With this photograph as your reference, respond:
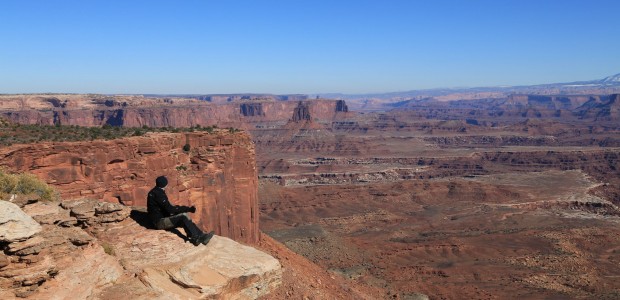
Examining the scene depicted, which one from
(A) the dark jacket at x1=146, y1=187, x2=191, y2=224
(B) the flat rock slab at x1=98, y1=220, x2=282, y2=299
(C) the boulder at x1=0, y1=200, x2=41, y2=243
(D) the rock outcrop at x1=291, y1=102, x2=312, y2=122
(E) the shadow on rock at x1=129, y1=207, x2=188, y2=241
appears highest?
(C) the boulder at x1=0, y1=200, x2=41, y2=243

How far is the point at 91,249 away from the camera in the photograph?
11.2 meters

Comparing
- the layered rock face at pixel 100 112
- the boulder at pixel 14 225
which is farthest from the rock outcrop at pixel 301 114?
the boulder at pixel 14 225

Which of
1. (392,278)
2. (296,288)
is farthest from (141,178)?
(392,278)

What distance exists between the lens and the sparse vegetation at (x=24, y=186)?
1873cm

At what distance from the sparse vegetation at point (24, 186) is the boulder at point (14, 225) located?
28.6ft

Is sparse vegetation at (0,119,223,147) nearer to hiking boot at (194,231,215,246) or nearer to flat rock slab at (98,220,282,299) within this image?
flat rock slab at (98,220,282,299)

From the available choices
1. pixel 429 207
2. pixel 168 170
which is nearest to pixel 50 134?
pixel 168 170

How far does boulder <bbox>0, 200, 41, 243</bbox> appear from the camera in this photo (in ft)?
31.4

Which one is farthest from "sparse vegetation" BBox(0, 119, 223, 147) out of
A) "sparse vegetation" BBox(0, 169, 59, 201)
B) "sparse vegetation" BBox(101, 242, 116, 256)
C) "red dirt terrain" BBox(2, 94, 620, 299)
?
"sparse vegetation" BBox(101, 242, 116, 256)

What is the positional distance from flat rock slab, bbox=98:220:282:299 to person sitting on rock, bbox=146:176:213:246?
203 mm

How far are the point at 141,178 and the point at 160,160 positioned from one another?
1.40m

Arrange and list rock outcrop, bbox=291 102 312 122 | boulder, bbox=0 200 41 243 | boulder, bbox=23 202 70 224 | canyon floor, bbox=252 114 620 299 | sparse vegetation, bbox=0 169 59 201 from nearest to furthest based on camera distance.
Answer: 1. boulder, bbox=0 200 41 243
2. boulder, bbox=23 202 70 224
3. sparse vegetation, bbox=0 169 59 201
4. canyon floor, bbox=252 114 620 299
5. rock outcrop, bbox=291 102 312 122

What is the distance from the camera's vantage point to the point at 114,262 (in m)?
11.4

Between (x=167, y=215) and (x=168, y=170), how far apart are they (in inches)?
572
